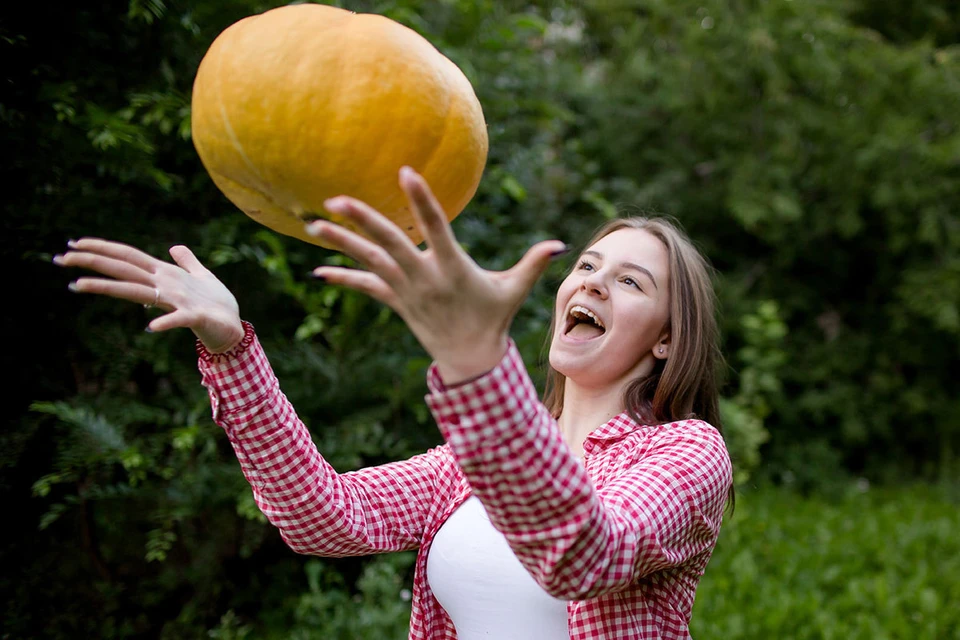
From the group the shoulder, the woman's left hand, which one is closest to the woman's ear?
the shoulder

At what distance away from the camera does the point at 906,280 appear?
5660 millimetres

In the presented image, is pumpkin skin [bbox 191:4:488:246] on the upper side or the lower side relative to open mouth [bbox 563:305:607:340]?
upper

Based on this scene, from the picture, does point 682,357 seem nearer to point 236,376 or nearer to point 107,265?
point 236,376

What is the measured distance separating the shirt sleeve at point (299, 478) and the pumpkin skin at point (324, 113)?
0.37 meters

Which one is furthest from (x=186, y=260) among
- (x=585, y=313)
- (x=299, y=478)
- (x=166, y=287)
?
(x=585, y=313)

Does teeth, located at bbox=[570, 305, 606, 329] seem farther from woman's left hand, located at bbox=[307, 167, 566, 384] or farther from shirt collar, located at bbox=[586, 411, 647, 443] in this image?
woman's left hand, located at bbox=[307, 167, 566, 384]

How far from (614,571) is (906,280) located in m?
5.37

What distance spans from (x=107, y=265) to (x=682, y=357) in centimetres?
105

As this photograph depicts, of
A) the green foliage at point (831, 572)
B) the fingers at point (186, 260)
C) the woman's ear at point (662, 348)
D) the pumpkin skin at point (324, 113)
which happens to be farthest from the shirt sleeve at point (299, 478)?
the green foliage at point (831, 572)

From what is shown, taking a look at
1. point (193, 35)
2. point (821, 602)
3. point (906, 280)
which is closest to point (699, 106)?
point (906, 280)

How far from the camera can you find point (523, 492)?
3.16ft

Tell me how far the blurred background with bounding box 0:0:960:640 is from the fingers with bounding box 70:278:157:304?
817 millimetres

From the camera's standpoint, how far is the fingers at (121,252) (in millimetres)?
1078

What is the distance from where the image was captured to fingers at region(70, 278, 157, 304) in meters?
1.03
